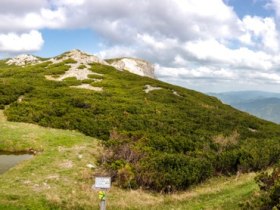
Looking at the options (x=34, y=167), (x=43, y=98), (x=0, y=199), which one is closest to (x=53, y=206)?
(x=0, y=199)

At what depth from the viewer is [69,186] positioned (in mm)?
18891

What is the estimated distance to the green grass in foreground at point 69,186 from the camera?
1658 centimetres

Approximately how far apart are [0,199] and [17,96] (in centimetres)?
2405

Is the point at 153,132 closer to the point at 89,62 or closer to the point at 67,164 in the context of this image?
the point at 67,164

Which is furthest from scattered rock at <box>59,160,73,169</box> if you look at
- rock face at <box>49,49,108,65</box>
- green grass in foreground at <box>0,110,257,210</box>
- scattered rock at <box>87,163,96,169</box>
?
rock face at <box>49,49,108,65</box>

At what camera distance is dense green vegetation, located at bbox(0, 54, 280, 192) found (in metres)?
22.0

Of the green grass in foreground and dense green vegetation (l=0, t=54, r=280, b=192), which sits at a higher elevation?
dense green vegetation (l=0, t=54, r=280, b=192)

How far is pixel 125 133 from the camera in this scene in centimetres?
2730

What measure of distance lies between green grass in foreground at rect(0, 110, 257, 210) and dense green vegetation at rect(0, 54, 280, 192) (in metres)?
1.14

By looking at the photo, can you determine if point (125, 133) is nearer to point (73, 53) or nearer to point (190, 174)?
point (190, 174)

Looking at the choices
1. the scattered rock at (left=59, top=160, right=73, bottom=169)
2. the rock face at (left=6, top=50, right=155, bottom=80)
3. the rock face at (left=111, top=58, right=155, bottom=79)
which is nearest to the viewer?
the scattered rock at (left=59, top=160, right=73, bottom=169)

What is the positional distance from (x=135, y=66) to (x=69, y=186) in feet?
312

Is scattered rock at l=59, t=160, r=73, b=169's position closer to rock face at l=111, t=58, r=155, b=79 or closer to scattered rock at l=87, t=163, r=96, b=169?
scattered rock at l=87, t=163, r=96, b=169

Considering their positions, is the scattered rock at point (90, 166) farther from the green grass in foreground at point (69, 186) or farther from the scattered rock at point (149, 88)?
the scattered rock at point (149, 88)
